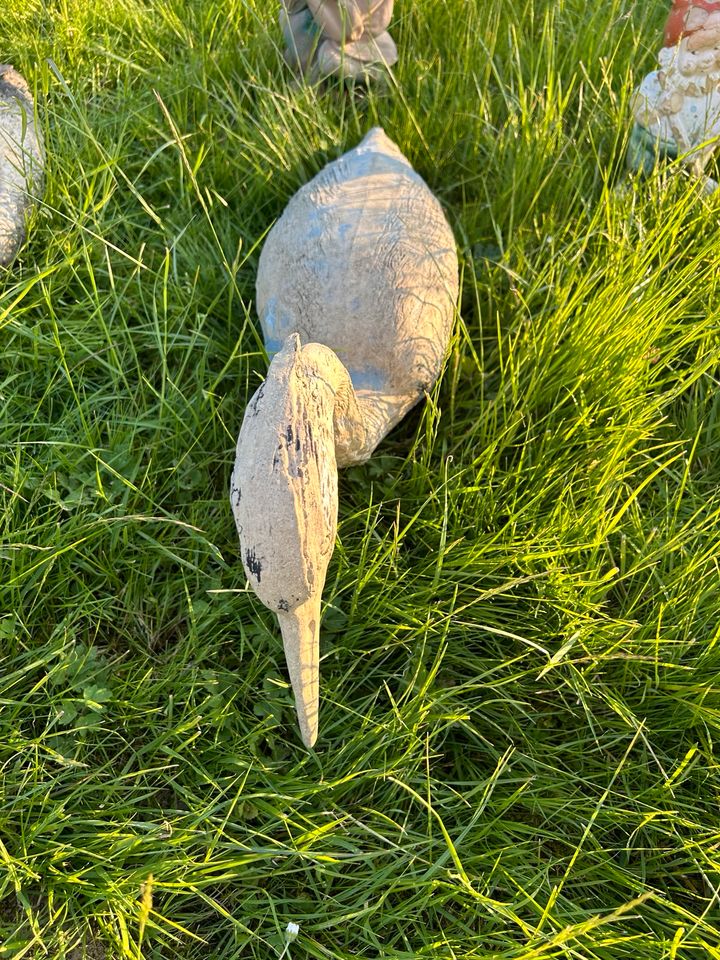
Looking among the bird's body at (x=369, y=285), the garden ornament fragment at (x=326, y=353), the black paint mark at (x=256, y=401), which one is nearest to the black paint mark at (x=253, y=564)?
the garden ornament fragment at (x=326, y=353)

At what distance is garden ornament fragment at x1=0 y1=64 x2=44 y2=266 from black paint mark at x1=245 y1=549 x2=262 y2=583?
4.50ft

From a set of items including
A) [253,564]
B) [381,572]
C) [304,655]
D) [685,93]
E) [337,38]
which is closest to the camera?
[253,564]

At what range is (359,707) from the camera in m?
1.61

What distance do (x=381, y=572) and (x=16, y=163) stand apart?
5.09 feet

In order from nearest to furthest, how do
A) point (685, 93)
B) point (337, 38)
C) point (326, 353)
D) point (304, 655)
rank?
point (304, 655) < point (326, 353) < point (685, 93) < point (337, 38)

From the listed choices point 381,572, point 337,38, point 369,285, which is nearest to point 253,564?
point 381,572

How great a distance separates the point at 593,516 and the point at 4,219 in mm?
1705

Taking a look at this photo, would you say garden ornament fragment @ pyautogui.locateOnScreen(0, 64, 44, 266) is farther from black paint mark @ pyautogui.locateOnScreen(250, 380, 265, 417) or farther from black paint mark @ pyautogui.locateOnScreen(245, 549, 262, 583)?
black paint mark @ pyautogui.locateOnScreen(245, 549, 262, 583)

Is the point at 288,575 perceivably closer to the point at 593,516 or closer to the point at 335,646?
the point at 335,646

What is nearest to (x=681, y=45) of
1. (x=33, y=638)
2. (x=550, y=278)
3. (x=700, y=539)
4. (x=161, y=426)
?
(x=550, y=278)

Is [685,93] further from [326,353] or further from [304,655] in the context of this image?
[304,655]

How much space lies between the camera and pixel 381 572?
5.63 ft

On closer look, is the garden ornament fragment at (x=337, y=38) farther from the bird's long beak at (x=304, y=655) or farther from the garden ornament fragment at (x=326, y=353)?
the bird's long beak at (x=304, y=655)

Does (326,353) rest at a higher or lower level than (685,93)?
lower
